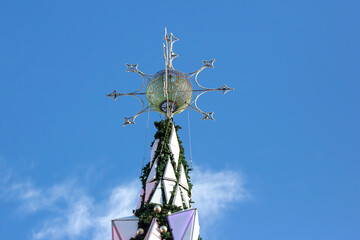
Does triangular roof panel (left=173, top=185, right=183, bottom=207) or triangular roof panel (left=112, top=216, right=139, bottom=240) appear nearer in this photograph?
triangular roof panel (left=112, top=216, right=139, bottom=240)

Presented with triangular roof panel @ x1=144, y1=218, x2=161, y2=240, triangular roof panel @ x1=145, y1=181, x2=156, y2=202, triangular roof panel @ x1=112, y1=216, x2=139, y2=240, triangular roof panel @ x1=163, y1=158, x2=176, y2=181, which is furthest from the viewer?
triangular roof panel @ x1=163, y1=158, x2=176, y2=181

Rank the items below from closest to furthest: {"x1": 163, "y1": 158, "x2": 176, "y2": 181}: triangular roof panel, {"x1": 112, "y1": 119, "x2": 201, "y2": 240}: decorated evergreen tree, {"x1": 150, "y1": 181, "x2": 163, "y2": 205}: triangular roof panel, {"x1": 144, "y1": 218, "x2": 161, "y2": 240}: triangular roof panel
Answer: {"x1": 144, "y1": 218, "x2": 161, "y2": 240}: triangular roof panel
{"x1": 112, "y1": 119, "x2": 201, "y2": 240}: decorated evergreen tree
{"x1": 150, "y1": 181, "x2": 163, "y2": 205}: triangular roof panel
{"x1": 163, "y1": 158, "x2": 176, "y2": 181}: triangular roof panel

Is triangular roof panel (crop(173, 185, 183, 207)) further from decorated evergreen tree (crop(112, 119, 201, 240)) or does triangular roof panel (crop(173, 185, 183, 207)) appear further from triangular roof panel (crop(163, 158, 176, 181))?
triangular roof panel (crop(163, 158, 176, 181))

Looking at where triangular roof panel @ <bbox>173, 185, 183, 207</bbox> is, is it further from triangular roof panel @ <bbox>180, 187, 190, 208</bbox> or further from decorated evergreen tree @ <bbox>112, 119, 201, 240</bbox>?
triangular roof panel @ <bbox>180, 187, 190, 208</bbox>

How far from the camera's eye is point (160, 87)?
1856 cm

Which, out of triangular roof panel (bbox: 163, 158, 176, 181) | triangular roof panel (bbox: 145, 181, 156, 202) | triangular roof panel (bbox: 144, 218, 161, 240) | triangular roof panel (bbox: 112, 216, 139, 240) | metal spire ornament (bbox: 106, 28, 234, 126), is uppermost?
metal spire ornament (bbox: 106, 28, 234, 126)

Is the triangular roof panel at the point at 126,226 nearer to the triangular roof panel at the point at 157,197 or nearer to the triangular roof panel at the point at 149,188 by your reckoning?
the triangular roof panel at the point at 157,197

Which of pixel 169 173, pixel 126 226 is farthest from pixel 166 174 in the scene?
pixel 126 226

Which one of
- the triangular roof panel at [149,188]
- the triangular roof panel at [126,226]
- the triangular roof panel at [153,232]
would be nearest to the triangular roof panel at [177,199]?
the triangular roof panel at [149,188]

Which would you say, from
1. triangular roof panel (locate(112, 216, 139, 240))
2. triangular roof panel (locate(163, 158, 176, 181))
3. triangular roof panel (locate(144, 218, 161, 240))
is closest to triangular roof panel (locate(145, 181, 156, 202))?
triangular roof panel (locate(163, 158, 176, 181))

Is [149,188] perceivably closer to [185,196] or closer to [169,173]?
[169,173]

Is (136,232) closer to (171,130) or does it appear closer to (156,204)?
(156,204)

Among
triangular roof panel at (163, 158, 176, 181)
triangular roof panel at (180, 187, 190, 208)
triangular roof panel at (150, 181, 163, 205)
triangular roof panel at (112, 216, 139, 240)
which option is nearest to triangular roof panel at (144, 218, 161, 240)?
triangular roof panel at (112, 216, 139, 240)

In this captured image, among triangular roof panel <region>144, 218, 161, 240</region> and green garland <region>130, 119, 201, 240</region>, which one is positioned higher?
green garland <region>130, 119, 201, 240</region>
